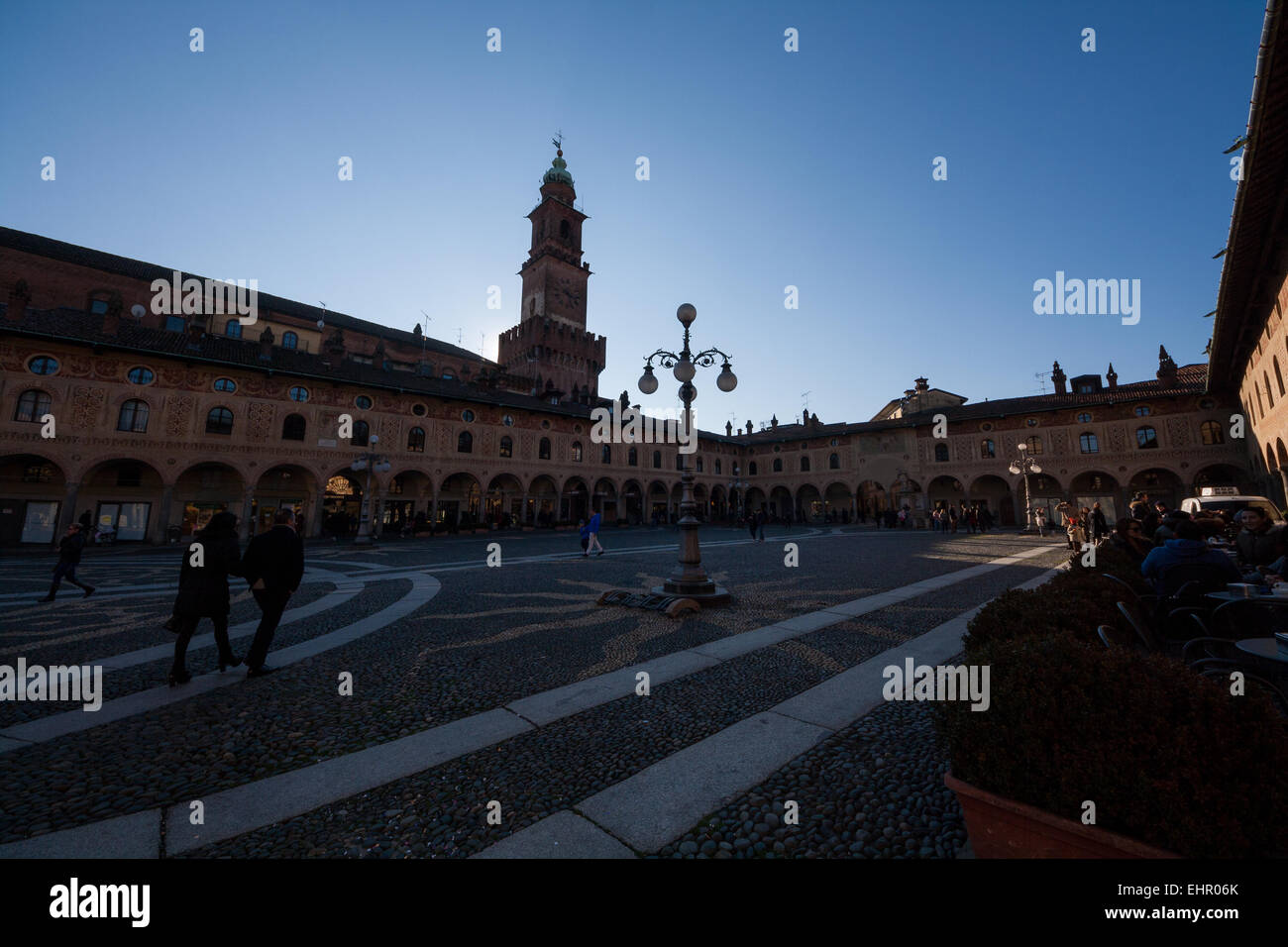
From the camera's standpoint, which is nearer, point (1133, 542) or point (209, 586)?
point (209, 586)

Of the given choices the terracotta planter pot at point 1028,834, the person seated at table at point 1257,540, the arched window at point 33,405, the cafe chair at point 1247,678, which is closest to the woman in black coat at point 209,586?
the terracotta planter pot at point 1028,834

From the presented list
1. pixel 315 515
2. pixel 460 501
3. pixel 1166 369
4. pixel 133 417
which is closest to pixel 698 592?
pixel 315 515

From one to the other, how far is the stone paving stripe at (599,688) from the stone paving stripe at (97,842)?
211 cm

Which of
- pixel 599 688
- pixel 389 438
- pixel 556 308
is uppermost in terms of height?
pixel 556 308

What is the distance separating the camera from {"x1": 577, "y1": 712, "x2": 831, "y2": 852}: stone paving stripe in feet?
8.06

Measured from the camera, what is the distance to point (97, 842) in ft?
7.66

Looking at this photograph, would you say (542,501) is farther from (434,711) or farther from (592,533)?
(434,711)

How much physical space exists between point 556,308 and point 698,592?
4915cm

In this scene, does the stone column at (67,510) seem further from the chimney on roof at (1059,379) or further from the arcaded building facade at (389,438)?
the chimney on roof at (1059,379)

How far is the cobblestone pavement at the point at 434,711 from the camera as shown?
259 centimetres

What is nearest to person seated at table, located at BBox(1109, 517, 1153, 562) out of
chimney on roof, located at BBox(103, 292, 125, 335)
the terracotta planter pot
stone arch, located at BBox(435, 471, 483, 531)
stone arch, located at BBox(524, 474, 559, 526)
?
the terracotta planter pot

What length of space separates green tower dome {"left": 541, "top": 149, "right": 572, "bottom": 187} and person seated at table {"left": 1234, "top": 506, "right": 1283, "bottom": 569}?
6334 cm
